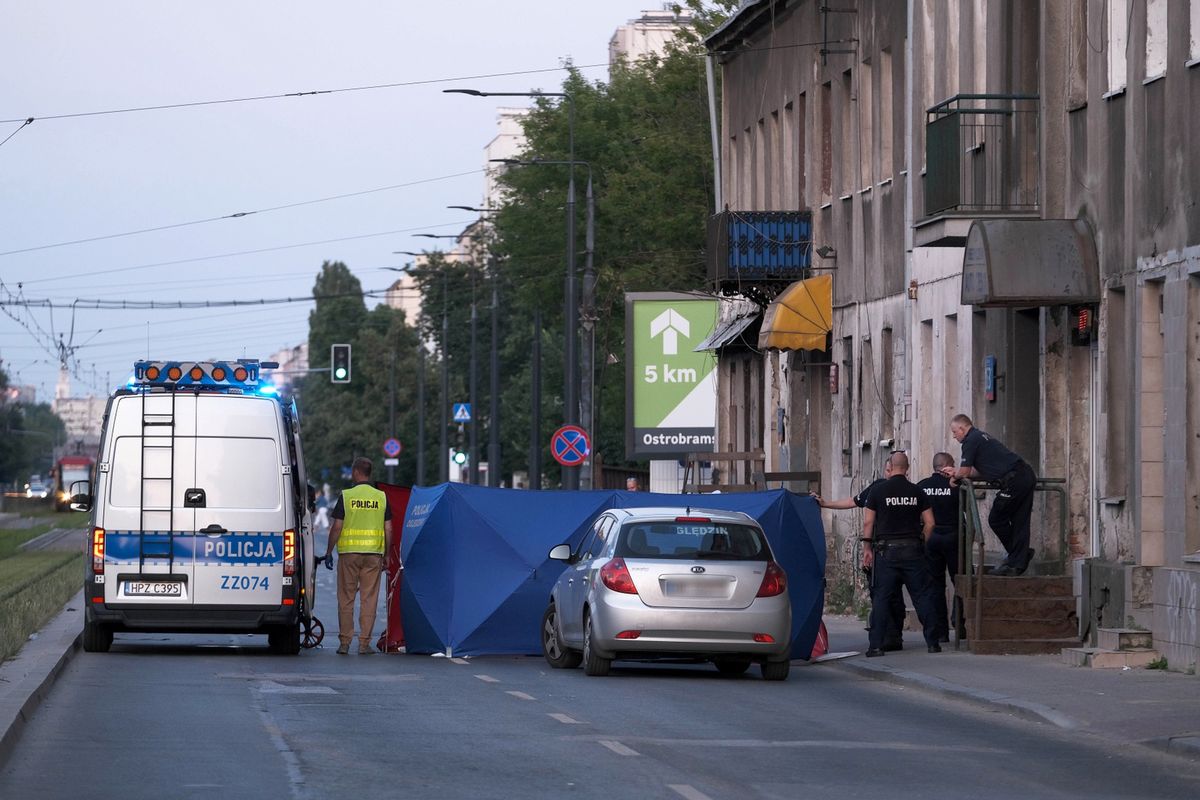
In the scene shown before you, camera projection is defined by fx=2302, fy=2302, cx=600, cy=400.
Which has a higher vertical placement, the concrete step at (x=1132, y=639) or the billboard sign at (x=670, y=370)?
the billboard sign at (x=670, y=370)

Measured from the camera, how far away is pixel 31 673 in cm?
1781

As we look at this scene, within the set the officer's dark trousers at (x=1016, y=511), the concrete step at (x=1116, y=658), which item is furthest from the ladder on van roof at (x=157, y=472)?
the concrete step at (x=1116, y=658)

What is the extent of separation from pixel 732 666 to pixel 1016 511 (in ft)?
10.3

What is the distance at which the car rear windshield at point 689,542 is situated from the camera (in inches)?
758

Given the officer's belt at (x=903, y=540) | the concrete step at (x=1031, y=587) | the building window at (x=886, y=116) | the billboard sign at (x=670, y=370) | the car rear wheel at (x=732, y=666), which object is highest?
the building window at (x=886, y=116)

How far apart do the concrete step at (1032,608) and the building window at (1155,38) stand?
4861mm

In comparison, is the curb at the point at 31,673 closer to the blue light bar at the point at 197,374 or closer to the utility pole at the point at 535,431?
the blue light bar at the point at 197,374

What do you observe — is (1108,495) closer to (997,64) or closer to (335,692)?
(997,64)

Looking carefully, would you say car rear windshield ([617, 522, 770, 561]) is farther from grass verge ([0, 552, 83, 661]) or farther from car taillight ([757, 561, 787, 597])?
grass verge ([0, 552, 83, 661])

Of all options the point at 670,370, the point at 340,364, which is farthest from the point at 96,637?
the point at 340,364

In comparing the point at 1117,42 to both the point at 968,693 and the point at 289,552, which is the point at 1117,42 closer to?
the point at 968,693

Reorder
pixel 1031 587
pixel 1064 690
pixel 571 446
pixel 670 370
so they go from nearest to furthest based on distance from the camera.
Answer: pixel 1064 690 < pixel 1031 587 < pixel 571 446 < pixel 670 370

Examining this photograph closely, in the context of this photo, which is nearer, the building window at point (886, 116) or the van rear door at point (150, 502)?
the van rear door at point (150, 502)

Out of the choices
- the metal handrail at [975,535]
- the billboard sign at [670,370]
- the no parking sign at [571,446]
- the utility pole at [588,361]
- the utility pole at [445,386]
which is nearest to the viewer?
the metal handrail at [975,535]
